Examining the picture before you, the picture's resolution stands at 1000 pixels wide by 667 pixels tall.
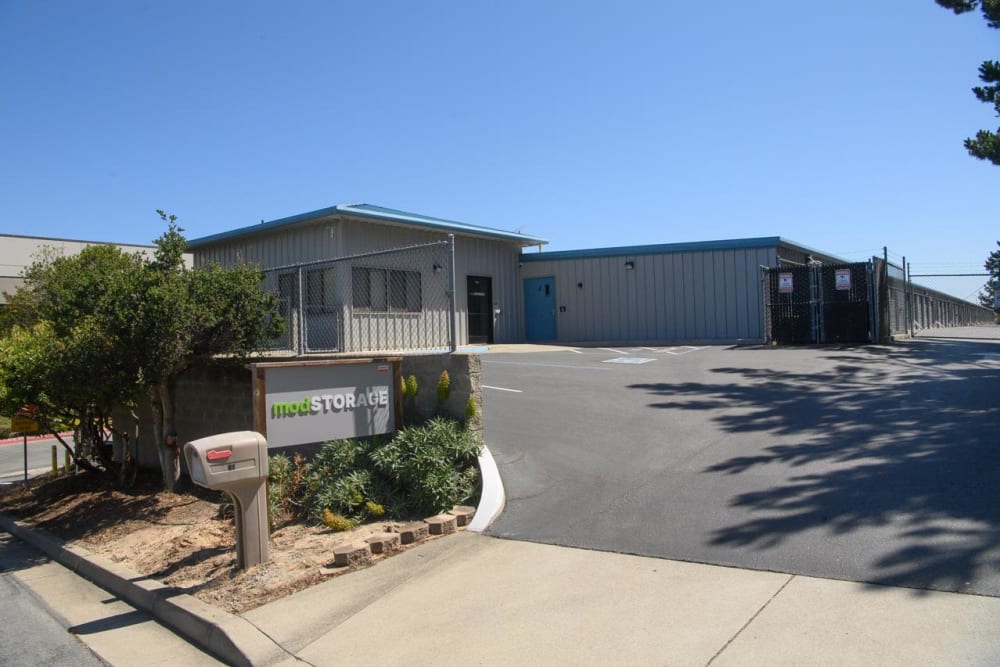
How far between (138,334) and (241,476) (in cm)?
301

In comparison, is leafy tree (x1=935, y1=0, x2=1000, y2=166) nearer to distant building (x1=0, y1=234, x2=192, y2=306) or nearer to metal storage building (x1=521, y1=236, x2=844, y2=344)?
metal storage building (x1=521, y1=236, x2=844, y2=344)

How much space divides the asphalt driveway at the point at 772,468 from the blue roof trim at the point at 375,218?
7.10m

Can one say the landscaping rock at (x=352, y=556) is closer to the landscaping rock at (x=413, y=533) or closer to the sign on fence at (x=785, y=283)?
the landscaping rock at (x=413, y=533)

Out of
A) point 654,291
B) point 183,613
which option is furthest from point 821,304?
point 183,613

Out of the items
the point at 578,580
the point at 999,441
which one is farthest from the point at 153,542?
the point at 999,441

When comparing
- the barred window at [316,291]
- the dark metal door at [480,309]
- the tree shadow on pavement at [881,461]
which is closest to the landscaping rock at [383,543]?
the tree shadow on pavement at [881,461]

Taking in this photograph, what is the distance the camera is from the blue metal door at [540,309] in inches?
944

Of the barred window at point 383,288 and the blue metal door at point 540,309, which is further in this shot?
the blue metal door at point 540,309

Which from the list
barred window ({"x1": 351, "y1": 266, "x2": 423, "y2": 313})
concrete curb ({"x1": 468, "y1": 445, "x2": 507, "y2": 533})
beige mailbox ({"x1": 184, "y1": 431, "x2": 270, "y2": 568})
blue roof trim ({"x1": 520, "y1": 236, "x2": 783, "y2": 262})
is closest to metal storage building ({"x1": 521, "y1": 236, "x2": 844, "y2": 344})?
blue roof trim ({"x1": 520, "y1": 236, "x2": 783, "y2": 262})

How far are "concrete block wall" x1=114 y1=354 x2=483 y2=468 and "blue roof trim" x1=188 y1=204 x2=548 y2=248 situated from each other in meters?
6.92

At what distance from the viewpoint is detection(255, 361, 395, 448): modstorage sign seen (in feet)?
24.8

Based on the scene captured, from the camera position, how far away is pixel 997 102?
1703 cm

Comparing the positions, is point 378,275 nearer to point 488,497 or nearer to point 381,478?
point 381,478

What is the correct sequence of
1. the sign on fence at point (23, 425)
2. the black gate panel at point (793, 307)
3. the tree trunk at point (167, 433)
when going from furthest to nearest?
the black gate panel at point (793, 307), the sign on fence at point (23, 425), the tree trunk at point (167, 433)
